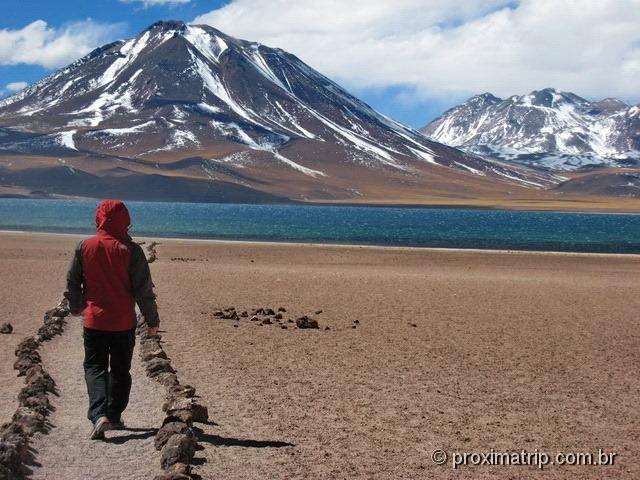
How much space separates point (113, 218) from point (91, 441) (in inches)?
84.1

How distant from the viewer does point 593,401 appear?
34.6 feet

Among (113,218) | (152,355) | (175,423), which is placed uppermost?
(113,218)

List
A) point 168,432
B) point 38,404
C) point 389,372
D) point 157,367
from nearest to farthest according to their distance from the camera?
point 168,432, point 38,404, point 157,367, point 389,372

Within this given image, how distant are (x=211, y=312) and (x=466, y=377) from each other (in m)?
7.63

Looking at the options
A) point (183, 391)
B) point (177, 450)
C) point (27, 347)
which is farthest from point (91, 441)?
point (27, 347)

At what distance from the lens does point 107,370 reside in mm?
8211

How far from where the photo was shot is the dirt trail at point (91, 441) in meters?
7.12

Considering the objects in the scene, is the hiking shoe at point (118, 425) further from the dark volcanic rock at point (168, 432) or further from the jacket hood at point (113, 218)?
the jacket hood at point (113, 218)

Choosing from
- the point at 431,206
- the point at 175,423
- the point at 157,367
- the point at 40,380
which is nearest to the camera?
the point at 175,423

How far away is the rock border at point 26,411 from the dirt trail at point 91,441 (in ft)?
0.44

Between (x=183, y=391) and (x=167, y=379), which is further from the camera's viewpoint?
(x=167, y=379)

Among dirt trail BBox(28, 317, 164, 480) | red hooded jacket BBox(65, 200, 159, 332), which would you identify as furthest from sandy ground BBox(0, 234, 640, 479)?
red hooded jacket BBox(65, 200, 159, 332)

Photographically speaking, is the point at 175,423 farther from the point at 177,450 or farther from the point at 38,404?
the point at 38,404

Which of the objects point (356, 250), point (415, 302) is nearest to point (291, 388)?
point (415, 302)
